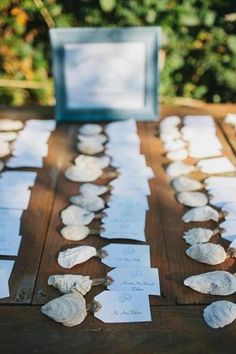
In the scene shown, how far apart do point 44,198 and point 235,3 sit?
117 cm

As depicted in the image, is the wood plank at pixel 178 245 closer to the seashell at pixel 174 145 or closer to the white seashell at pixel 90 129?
the seashell at pixel 174 145

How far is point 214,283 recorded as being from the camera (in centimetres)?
73

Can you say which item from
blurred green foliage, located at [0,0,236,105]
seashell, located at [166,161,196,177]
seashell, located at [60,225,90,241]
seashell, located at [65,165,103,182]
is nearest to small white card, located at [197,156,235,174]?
seashell, located at [166,161,196,177]

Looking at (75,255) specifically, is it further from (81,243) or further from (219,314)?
(219,314)

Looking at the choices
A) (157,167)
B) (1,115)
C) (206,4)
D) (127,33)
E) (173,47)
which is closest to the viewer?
(157,167)

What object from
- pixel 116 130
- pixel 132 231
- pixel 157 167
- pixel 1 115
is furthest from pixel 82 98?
pixel 132 231

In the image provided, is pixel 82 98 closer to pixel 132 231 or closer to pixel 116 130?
pixel 116 130

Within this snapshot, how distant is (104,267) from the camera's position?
771 millimetres

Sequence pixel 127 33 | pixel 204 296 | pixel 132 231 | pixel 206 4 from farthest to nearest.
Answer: pixel 206 4, pixel 127 33, pixel 132 231, pixel 204 296

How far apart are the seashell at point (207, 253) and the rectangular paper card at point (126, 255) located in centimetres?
8

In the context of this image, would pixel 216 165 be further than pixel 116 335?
Yes

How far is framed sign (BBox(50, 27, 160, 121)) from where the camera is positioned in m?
1.26

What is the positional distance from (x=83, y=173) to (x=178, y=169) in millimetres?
215

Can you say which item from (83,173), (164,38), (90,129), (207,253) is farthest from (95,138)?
(164,38)
